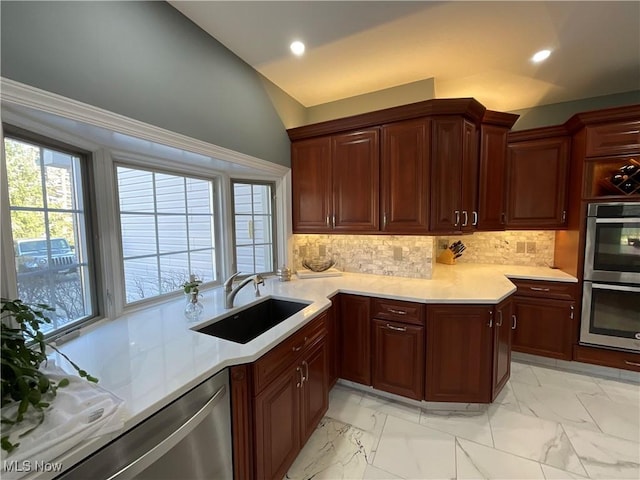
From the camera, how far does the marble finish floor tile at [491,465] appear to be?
155 centimetres

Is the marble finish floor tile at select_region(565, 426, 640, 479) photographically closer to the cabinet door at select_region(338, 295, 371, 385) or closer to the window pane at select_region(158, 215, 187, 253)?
the cabinet door at select_region(338, 295, 371, 385)

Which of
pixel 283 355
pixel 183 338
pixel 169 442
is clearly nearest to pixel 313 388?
pixel 283 355

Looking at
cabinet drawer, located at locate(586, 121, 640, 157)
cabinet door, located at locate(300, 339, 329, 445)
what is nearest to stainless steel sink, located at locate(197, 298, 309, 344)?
cabinet door, located at locate(300, 339, 329, 445)

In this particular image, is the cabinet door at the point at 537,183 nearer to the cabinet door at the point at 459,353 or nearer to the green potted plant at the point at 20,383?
the cabinet door at the point at 459,353

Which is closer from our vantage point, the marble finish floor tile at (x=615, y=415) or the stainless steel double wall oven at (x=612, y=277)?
the marble finish floor tile at (x=615, y=415)

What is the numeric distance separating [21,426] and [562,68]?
373 centimetres

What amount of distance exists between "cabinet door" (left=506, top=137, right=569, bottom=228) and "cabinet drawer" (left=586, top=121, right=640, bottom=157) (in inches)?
11.1

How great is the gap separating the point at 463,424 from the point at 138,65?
3.09m

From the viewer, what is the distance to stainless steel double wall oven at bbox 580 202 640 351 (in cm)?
229

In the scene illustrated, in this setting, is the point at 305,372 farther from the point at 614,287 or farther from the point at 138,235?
the point at 614,287

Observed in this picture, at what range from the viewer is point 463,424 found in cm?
196

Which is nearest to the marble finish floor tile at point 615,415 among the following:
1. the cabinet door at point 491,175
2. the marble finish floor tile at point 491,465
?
the marble finish floor tile at point 491,465

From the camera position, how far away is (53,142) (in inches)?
51.6

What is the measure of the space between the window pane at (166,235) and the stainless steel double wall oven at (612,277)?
135 inches
